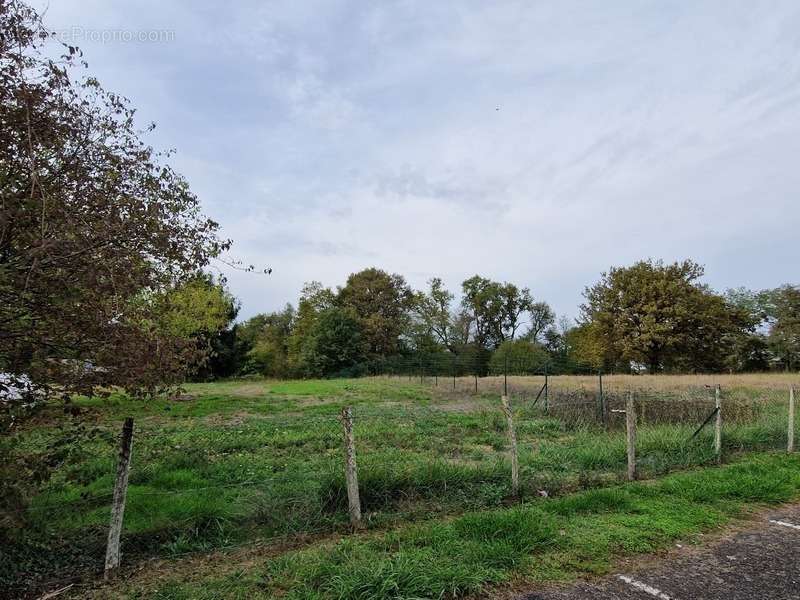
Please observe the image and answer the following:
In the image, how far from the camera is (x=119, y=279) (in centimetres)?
344

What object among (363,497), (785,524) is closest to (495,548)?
(363,497)

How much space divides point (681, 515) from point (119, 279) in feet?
18.3

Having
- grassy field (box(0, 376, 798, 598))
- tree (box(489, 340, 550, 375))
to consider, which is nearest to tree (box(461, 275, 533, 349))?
tree (box(489, 340, 550, 375))

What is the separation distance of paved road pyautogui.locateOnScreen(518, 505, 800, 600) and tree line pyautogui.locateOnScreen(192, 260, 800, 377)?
702 inches

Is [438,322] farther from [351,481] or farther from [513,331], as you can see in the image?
[351,481]

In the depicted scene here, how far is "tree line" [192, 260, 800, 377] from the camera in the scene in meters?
35.8

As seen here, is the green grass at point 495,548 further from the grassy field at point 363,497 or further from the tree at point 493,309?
the tree at point 493,309

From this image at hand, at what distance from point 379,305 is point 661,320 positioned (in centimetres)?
2832

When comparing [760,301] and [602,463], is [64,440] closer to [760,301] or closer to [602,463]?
[602,463]

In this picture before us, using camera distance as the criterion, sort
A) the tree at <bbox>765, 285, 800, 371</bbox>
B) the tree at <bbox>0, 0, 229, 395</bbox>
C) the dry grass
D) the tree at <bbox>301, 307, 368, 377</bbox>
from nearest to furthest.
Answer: the tree at <bbox>0, 0, 229, 395</bbox> → the dry grass → the tree at <bbox>765, 285, 800, 371</bbox> → the tree at <bbox>301, 307, 368, 377</bbox>

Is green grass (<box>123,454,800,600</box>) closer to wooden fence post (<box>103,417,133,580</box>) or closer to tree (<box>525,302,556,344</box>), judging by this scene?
wooden fence post (<box>103,417,133,580</box>)

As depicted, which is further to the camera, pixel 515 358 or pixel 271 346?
pixel 271 346

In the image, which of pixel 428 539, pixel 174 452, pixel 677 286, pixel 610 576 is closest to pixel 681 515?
pixel 610 576

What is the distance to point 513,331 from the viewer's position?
59.4m
